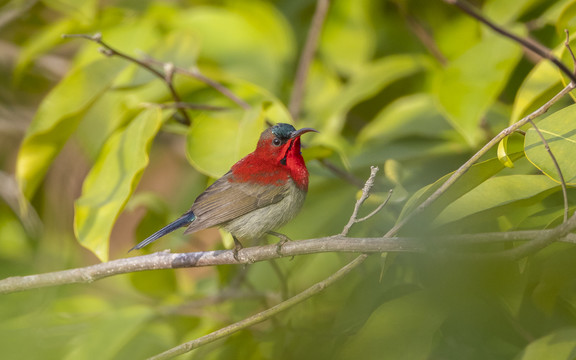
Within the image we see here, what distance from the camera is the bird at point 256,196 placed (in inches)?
124

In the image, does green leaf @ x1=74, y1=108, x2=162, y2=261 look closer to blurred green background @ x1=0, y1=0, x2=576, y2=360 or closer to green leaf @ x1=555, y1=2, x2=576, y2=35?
blurred green background @ x1=0, y1=0, x2=576, y2=360

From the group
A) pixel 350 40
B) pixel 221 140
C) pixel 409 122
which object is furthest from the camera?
pixel 350 40

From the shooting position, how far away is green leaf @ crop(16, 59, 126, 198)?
3.07 meters

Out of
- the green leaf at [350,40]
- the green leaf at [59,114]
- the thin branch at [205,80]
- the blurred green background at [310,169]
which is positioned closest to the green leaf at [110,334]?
the blurred green background at [310,169]

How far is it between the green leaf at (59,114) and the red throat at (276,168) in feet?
2.59

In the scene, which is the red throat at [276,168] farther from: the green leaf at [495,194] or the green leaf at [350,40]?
the green leaf at [350,40]

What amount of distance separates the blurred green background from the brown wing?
316 mm

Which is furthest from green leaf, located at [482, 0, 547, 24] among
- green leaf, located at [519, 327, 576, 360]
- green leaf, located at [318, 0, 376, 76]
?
green leaf, located at [519, 327, 576, 360]

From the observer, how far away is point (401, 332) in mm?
2061

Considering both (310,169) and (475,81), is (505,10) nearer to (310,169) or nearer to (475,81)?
(475,81)

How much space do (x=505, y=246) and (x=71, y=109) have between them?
6.87 ft

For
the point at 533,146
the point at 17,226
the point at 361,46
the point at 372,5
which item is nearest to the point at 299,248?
the point at 533,146

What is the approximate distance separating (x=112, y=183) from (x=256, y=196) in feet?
2.43

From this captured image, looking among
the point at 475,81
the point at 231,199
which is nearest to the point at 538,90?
the point at 475,81
